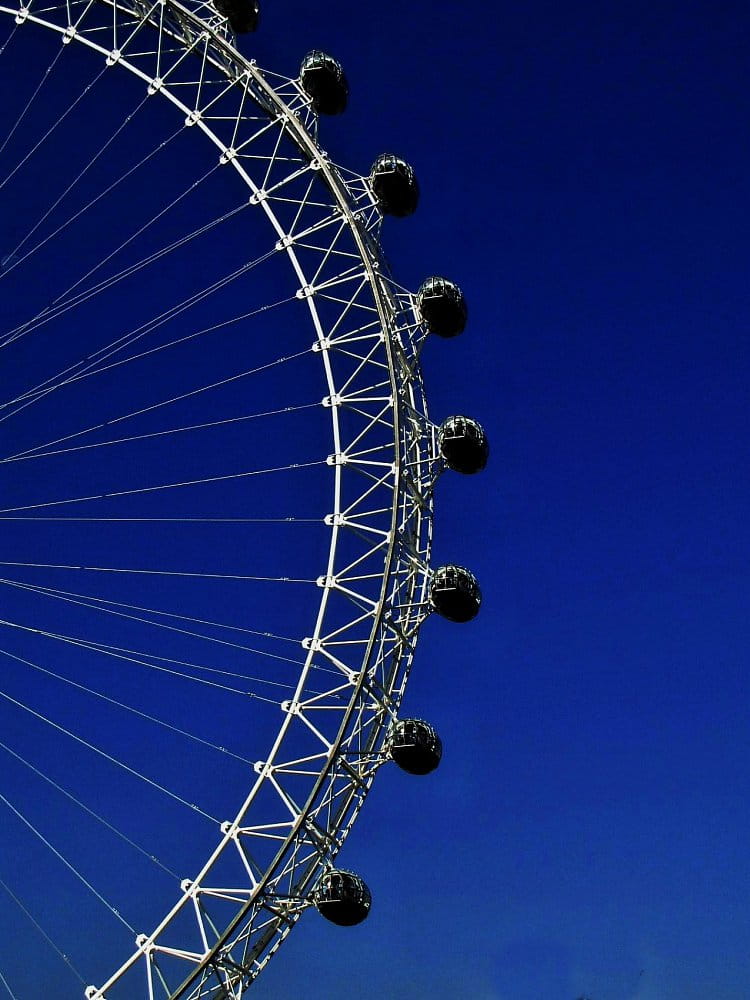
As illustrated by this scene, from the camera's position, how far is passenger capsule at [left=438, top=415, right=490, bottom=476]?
1852 cm

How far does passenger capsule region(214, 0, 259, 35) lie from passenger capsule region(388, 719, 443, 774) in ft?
39.9

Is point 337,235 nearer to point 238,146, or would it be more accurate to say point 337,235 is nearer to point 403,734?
point 238,146

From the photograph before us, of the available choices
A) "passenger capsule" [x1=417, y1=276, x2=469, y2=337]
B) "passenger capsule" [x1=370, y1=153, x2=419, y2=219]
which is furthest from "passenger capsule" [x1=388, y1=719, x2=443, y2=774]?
"passenger capsule" [x1=370, y1=153, x2=419, y2=219]

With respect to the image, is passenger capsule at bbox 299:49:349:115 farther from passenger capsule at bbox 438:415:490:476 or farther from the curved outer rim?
passenger capsule at bbox 438:415:490:476

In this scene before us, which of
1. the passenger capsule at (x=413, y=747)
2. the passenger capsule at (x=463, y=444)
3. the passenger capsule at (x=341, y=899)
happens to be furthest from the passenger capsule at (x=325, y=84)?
the passenger capsule at (x=341, y=899)

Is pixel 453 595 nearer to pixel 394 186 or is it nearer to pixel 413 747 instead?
pixel 413 747

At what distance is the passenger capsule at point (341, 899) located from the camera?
16.0 m

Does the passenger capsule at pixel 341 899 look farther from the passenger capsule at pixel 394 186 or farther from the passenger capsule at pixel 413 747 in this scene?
the passenger capsule at pixel 394 186

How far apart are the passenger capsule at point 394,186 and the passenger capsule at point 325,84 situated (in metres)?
1.34

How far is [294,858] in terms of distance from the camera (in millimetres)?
16438

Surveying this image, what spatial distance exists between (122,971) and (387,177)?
12.9 metres

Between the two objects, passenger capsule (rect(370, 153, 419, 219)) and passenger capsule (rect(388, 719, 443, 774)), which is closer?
passenger capsule (rect(388, 719, 443, 774))

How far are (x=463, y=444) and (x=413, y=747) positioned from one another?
4751 millimetres

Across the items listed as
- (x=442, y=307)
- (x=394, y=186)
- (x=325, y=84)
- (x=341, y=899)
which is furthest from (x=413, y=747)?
(x=325, y=84)
